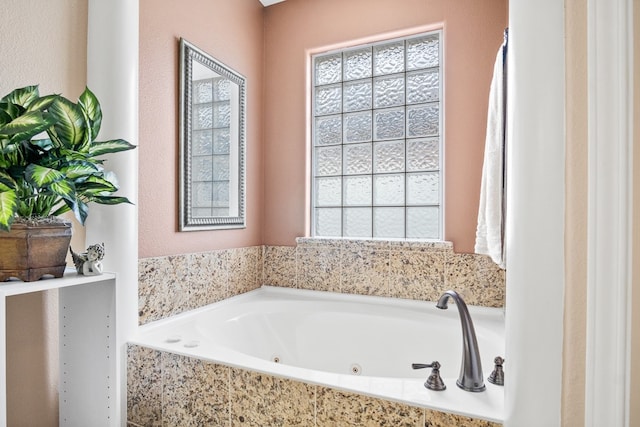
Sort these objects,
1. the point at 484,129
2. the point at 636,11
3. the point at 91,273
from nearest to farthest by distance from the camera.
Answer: the point at 636,11
the point at 91,273
the point at 484,129

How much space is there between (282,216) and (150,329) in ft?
4.10

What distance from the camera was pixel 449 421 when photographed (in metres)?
1.06

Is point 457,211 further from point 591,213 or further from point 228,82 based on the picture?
point 228,82

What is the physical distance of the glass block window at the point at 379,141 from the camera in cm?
245

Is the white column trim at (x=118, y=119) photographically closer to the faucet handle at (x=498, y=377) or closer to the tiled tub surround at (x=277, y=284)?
the tiled tub surround at (x=277, y=284)

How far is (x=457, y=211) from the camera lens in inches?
89.9

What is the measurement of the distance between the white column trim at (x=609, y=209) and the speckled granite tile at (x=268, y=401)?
0.79 m

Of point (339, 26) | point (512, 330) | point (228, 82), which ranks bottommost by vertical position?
point (512, 330)

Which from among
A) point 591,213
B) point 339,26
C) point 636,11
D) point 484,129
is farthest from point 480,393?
point 339,26

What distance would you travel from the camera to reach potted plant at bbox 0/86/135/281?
1.04 m

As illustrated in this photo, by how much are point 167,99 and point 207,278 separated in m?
1.04

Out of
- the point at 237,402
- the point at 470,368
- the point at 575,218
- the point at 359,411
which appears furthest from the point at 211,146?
the point at 575,218

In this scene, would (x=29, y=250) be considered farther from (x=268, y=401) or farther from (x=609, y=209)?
(x=609, y=209)

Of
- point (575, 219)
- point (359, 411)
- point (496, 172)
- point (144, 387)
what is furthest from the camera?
point (496, 172)
